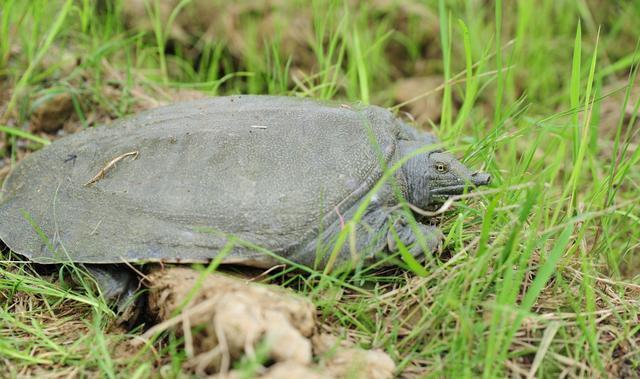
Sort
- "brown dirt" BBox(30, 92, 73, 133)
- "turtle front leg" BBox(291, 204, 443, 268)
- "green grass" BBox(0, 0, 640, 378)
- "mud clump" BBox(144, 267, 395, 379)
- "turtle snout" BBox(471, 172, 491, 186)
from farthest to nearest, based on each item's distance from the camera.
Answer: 1. "brown dirt" BBox(30, 92, 73, 133)
2. "turtle snout" BBox(471, 172, 491, 186)
3. "turtle front leg" BBox(291, 204, 443, 268)
4. "green grass" BBox(0, 0, 640, 378)
5. "mud clump" BBox(144, 267, 395, 379)

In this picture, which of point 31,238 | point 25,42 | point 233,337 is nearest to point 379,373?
point 233,337

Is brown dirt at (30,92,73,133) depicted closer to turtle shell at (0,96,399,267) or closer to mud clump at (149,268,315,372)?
turtle shell at (0,96,399,267)

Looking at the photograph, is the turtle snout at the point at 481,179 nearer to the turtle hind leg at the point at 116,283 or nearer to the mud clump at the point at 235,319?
the mud clump at the point at 235,319

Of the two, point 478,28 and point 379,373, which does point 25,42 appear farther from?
point 478,28

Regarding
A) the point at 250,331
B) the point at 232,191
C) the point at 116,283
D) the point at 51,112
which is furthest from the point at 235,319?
the point at 51,112

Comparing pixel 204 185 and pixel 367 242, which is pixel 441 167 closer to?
pixel 367 242

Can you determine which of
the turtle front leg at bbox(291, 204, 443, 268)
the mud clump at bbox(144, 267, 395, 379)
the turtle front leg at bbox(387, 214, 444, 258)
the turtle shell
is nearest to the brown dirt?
the turtle shell
